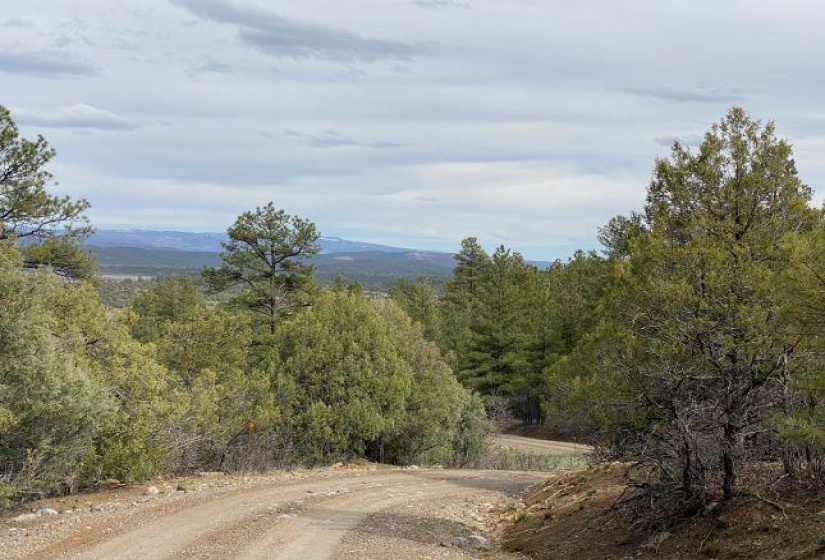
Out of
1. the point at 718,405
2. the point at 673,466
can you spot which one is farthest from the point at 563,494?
the point at 718,405

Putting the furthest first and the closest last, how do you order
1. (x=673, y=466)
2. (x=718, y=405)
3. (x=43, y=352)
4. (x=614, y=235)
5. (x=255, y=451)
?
(x=614, y=235) → (x=255, y=451) → (x=43, y=352) → (x=673, y=466) → (x=718, y=405)

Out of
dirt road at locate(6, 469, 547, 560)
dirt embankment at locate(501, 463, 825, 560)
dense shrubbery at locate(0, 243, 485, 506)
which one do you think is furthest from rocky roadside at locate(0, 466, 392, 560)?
dirt embankment at locate(501, 463, 825, 560)

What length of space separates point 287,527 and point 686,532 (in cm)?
707

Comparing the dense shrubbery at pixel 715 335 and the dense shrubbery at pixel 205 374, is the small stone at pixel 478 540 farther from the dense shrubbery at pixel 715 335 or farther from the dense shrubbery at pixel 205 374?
the dense shrubbery at pixel 205 374

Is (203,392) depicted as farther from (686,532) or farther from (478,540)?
(686,532)

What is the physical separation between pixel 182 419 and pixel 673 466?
13.7 m

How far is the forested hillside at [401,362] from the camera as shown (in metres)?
9.91

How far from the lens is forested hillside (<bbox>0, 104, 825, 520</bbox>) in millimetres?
9914

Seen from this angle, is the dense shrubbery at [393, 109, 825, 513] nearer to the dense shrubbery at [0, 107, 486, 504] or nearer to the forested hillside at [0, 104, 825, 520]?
the forested hillside at [0, 104, 825, 520]

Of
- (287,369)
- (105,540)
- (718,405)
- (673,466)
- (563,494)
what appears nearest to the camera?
(718,405)

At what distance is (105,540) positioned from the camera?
11.8 meters

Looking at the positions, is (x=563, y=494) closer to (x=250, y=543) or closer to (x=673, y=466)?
(x=673, y=466)

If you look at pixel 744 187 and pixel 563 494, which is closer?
pixel 744 187

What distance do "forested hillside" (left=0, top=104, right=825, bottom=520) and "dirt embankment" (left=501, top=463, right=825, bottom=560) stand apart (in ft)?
1.48
